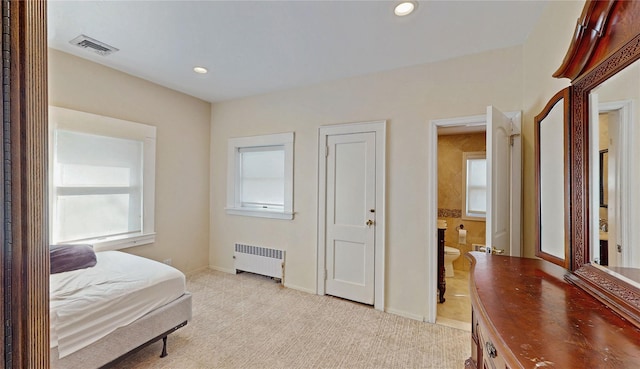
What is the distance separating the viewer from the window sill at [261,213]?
349 centimetres

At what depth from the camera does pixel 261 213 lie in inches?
146

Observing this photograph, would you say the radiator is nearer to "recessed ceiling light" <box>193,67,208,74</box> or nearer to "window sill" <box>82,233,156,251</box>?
"window sill" <box>82,233,156,251</box>

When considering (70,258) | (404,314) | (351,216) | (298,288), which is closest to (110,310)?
(70,258)

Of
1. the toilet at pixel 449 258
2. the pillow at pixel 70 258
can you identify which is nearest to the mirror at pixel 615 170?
the toilet at pixel 449 258

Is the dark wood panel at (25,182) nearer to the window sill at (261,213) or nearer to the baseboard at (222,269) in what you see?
the window sill at (261,213)

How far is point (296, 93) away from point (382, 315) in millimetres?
2682

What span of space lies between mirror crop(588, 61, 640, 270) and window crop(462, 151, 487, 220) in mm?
3491

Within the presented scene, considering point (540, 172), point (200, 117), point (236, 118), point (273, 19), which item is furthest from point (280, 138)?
point (540, 172)

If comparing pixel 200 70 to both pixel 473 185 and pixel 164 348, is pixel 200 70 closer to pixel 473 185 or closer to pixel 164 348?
pixel 164 348

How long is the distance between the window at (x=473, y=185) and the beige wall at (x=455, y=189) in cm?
6

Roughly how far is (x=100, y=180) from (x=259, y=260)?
201 centimetres

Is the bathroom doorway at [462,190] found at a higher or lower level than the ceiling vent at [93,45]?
lower

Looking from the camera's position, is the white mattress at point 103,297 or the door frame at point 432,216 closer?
the white mattress at point 103,297

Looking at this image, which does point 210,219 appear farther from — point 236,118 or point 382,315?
point 382,315
